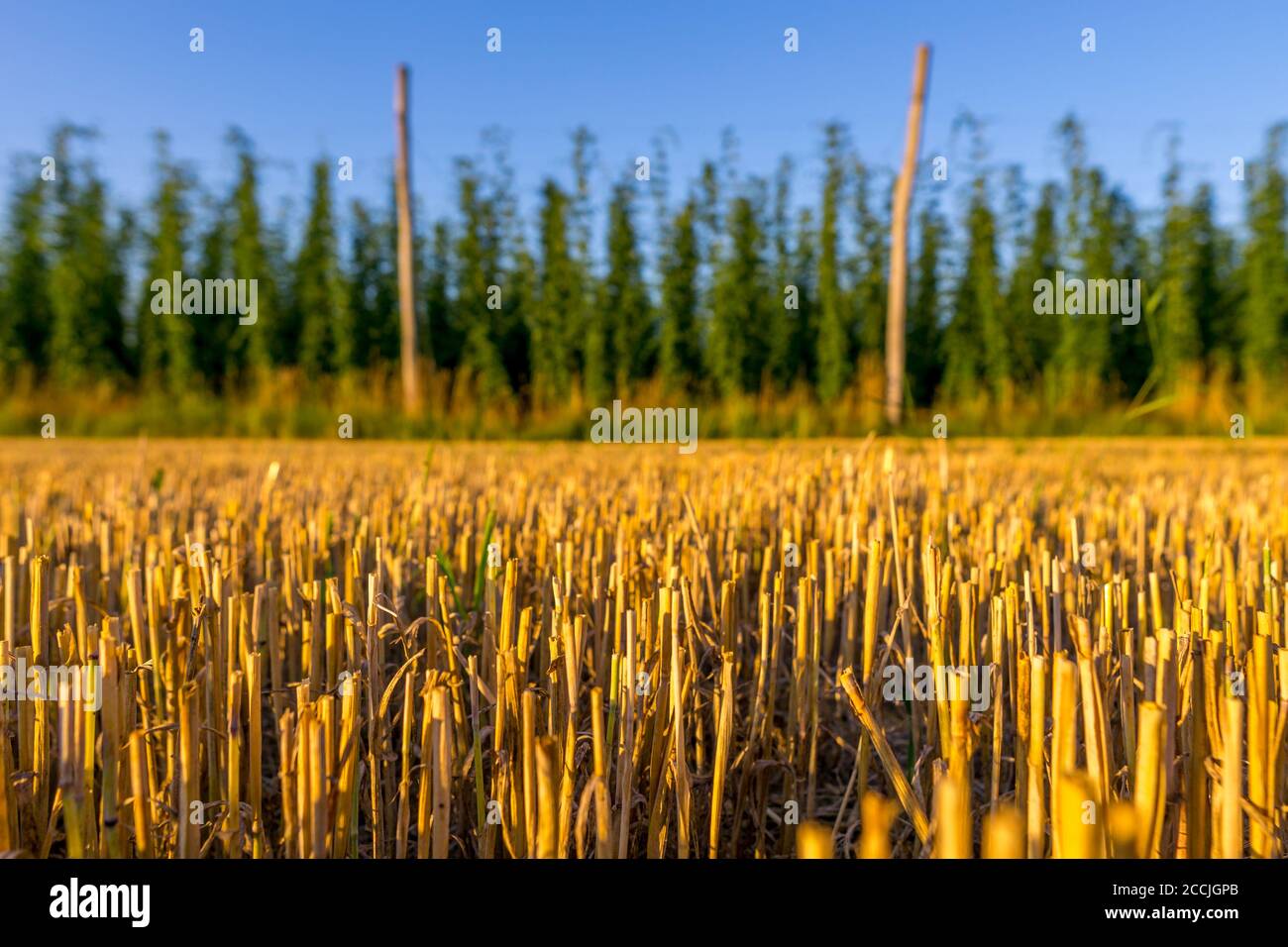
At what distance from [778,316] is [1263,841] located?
544 inches

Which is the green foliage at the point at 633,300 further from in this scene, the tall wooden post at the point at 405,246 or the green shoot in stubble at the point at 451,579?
the green shoot in stubble at the point at 451,579

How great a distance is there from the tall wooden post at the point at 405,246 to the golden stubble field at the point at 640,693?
8350 millimetres

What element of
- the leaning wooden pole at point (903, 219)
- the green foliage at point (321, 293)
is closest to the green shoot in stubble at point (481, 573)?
the leaning wooden pole at point (903, 219)

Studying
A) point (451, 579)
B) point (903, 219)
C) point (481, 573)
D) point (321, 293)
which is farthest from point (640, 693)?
point (321, 293)

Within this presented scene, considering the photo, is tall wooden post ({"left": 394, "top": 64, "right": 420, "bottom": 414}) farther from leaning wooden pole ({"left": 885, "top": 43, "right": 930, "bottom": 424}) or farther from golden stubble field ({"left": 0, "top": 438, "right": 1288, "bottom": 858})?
golden stubble field ({"left": 0, "top": 438, "right": 1288, "bottom": 858})

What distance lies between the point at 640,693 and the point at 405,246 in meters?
10.1

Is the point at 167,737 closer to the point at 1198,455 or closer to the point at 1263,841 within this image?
the point at 1263,841

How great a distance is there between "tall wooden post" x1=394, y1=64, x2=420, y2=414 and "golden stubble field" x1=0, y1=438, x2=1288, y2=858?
8.35 m

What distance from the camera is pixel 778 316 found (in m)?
14.3

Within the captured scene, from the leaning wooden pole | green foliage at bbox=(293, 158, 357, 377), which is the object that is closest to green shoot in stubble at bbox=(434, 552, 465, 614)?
the leaning wooden pole

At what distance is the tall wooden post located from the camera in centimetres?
1038

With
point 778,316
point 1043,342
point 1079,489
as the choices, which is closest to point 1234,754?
point 1079,489

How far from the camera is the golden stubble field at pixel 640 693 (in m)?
0.85

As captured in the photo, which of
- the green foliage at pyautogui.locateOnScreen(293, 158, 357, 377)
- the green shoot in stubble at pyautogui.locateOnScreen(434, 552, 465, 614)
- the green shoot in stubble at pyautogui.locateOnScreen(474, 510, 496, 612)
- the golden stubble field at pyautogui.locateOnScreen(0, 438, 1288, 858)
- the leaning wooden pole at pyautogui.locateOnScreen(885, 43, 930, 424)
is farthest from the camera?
the green foliage at pyautogui.locateOnScreen(293, 158, 357, 377)
